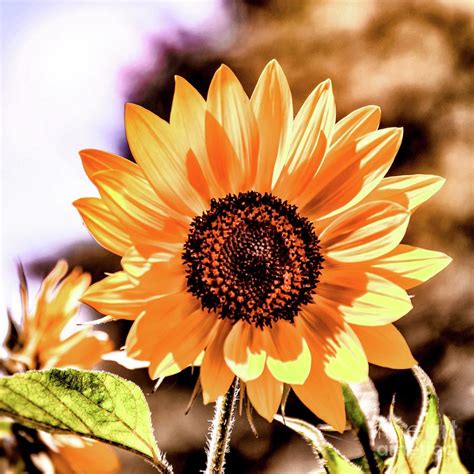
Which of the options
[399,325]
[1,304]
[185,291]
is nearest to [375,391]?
[399,325]

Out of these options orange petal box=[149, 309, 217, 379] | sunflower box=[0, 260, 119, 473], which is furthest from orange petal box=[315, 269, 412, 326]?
sunflower box=[0, 260, 119, 473]

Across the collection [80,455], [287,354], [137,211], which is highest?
[137,211]

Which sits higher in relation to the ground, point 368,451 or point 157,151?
point 157,151

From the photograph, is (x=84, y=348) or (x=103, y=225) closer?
(x=103, y=225)

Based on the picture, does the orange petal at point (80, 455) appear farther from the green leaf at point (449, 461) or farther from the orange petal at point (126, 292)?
the green leaf at point (449, 461)

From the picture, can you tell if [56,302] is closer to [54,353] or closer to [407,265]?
[54,353]

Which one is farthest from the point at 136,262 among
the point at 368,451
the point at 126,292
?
the point at 368,451

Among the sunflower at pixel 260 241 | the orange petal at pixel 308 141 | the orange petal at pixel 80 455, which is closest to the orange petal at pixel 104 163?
the sunflower at pixel 260 241
